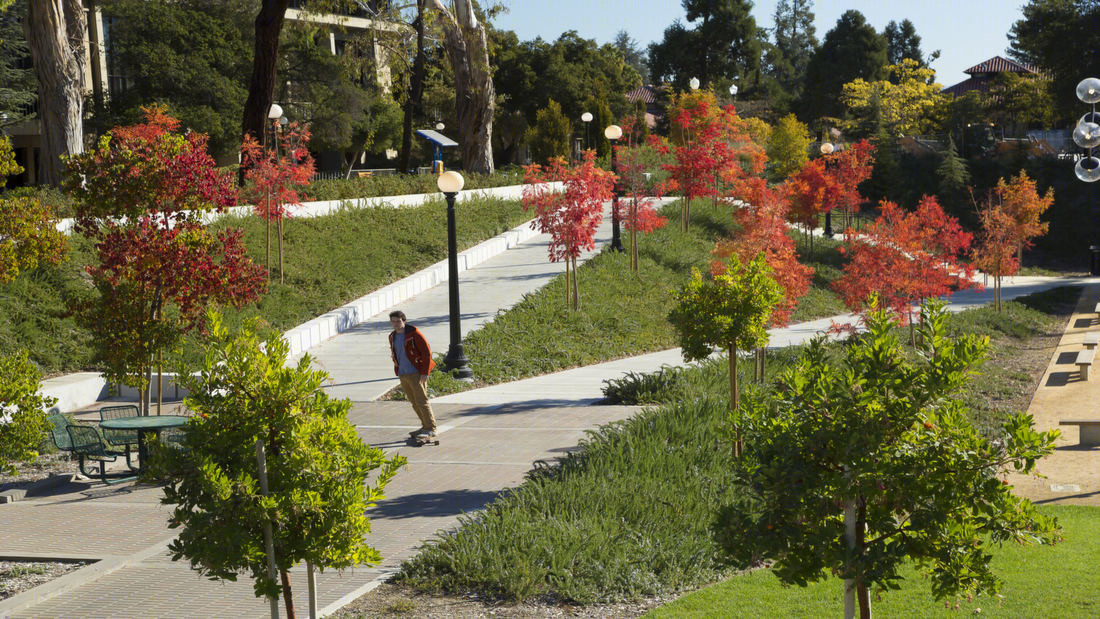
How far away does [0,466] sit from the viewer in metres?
7.12

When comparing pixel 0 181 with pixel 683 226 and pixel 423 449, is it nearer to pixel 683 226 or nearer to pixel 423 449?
pixel 423 449

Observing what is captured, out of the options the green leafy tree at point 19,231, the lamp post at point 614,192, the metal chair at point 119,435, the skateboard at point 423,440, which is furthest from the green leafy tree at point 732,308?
the lamp post at point 614,192

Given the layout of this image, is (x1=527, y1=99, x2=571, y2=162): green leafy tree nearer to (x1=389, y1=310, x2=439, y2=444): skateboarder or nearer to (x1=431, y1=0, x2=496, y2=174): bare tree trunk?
(x1=431, y1=0, x2=496, y2=174): bare tree trunk

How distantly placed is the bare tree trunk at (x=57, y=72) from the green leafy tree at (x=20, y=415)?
16.6 m

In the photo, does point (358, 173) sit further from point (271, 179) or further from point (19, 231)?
point (19, 231)

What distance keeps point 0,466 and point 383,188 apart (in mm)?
21014

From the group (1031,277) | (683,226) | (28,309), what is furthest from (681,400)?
(1031,277)

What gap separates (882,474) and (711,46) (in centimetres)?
6748

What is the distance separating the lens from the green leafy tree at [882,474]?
4.33m

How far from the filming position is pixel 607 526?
7887 millimetres

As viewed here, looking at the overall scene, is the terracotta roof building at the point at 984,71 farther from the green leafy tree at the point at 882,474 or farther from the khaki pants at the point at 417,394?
the green leafy tree at the point at 882,474

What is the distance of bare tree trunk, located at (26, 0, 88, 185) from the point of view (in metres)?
22.1

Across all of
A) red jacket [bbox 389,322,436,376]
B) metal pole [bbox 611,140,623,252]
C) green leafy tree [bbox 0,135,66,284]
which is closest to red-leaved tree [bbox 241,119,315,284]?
metal pole [bbox 611,140,623,252]

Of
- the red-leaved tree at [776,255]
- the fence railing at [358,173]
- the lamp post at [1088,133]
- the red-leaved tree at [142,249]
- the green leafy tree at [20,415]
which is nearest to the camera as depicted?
the green leafy tree at [20,415]
